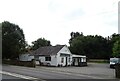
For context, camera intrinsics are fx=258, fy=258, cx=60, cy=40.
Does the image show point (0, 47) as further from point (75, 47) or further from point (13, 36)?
point (75, 47)

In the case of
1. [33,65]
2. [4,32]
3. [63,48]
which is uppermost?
[4,32]

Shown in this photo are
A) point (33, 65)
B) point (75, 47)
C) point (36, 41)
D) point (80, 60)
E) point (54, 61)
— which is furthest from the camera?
point (36, 41)

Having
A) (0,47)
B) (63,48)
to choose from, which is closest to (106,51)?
(63,48)

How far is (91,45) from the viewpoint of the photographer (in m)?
103

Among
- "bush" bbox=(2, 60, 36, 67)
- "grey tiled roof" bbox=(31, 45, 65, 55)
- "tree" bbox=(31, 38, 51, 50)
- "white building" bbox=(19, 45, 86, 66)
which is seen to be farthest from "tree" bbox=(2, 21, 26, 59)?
"tree" bbox=(31, 38, 51, 50)

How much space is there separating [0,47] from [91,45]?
52.4 metres

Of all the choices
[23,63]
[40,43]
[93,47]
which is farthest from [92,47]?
[23,63]

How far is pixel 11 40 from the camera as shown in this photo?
58750 millimetres

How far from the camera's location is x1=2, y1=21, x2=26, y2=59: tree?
58219 millimetres

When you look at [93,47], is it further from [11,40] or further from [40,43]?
[11,40]

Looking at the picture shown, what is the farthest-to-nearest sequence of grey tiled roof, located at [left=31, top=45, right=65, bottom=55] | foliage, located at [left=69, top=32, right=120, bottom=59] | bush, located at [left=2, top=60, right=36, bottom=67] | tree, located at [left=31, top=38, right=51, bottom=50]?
1. tree, located at [left=31, top=38, right=51, bottom=50]
2. foliage, located at [left=69, top=32, right=120, bottom=59]
3. grey tiled roof, located at [left=31, top=45, right=65, bottom=55]
4. bush, located at [left=2, top=60, right=36, bottom=67]

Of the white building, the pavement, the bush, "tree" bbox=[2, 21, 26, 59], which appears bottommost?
the pavement

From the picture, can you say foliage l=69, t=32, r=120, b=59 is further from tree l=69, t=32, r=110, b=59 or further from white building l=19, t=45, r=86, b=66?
white building l=19, t=45, r=86, b=66

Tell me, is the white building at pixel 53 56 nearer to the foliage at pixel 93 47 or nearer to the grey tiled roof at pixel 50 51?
the grey tiled roof at pixel 50 51
